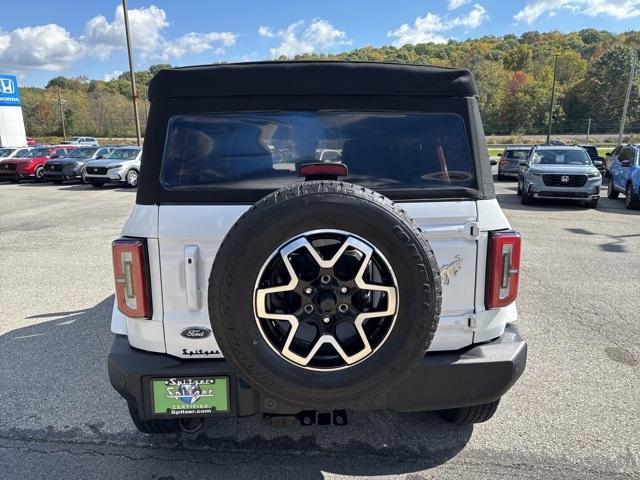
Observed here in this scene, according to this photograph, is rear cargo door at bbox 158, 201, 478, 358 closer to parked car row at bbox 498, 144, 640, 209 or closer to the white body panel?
the white body panel

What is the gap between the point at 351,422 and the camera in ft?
10.1

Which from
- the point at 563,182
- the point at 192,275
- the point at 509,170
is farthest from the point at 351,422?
the point at 509,170

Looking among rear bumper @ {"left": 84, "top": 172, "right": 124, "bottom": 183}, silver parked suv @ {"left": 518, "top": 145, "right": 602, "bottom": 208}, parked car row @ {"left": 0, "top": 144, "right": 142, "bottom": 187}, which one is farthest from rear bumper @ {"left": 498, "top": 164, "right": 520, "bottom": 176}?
rear bumper @ {"left": 84, "top": 172, "right": 124, "bottom": 183}

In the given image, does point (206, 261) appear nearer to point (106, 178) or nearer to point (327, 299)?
point (327, 299)

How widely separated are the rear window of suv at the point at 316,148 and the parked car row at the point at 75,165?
16.2 metres

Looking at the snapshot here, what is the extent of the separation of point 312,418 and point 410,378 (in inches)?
20.2

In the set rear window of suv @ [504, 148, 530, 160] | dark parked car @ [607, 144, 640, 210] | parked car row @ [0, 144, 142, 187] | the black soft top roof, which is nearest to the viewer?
the black soft top roof

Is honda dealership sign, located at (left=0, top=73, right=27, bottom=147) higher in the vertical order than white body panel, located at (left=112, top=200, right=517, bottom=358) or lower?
higher

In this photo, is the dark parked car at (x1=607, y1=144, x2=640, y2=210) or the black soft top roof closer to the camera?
the black soft top roof

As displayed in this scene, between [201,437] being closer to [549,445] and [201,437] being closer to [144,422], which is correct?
[144,422]

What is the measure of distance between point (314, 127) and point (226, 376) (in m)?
1.29

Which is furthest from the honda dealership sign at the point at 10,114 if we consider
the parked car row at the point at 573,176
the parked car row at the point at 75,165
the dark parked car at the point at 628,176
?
the dark parked car at the point at 628,176

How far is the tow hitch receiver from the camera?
233cm

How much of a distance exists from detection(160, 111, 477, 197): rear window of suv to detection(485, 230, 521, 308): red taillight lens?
0.31 meters
